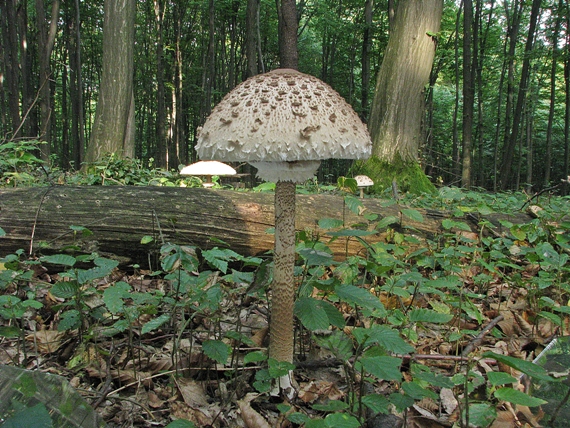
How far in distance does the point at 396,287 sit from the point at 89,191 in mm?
3065

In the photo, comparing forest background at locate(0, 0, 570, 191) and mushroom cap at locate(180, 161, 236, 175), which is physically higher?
forest background at locate(0, 0, 570, 191)

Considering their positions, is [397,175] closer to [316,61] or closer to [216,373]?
[216,373]

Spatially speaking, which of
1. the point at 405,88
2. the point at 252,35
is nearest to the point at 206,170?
the point at 405,88

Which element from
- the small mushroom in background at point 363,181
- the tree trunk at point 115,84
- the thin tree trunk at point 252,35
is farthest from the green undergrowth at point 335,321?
the thin tree trunk at point 252,35

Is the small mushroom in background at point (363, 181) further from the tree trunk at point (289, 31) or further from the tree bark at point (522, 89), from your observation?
the tree bark at point (522, 89)

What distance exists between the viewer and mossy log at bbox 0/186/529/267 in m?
3.50

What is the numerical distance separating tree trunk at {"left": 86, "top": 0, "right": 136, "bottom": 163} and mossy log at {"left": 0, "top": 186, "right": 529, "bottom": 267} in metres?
5.41

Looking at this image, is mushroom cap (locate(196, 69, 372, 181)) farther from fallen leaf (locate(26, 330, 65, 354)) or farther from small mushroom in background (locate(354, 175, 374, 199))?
small mushroom in background (locate(354, 175, 374, 199))

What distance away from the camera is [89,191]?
381 cm

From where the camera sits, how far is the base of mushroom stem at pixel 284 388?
207 cm

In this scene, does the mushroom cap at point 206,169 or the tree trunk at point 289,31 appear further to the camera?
the mushroom cap at point 206,169

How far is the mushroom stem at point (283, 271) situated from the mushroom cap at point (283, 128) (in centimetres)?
12

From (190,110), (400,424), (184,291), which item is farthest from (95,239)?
(190,110)

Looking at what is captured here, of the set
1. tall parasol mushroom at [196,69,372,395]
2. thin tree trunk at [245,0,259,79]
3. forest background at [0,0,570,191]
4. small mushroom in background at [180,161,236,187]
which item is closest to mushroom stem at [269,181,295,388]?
tall parasol mushroom at [196,69,372,395]
